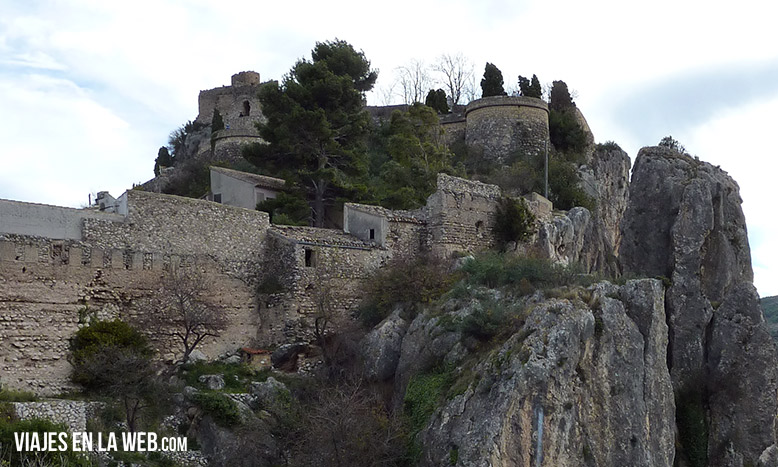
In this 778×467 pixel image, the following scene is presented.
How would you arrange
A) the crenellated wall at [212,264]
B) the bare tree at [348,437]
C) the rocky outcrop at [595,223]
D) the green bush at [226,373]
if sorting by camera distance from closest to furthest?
the bare tree at [348,437] < the crenellated wall at [212,264] < the green bush at [226,373] < the rocky outcrop at [595,223]

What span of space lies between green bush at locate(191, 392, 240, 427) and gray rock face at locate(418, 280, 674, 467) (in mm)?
4602

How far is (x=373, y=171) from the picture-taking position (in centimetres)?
4422

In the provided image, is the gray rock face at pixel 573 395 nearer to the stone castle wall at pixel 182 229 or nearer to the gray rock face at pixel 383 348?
the gray rock face at pixel 383 348

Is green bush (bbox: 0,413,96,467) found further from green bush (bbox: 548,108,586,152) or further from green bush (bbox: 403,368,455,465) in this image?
green bush (bbox: 548,108,586,152)

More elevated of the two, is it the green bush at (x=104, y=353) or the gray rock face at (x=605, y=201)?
the gray rock face at (x=605, y=201)

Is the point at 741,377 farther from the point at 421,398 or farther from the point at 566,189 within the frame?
the point at 566,189

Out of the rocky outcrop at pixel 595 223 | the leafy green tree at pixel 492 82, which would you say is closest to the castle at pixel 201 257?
the rocky outcrop at pixel 595 223

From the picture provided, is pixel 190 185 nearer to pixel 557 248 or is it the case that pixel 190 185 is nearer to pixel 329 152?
pixel 329 152

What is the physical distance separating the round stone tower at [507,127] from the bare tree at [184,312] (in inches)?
924

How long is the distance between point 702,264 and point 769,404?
499 cm

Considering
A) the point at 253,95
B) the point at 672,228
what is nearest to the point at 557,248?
the point at 672,228

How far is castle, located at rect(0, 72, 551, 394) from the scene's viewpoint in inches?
896

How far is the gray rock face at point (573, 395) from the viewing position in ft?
68.9

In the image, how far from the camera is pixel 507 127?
1857 inches
